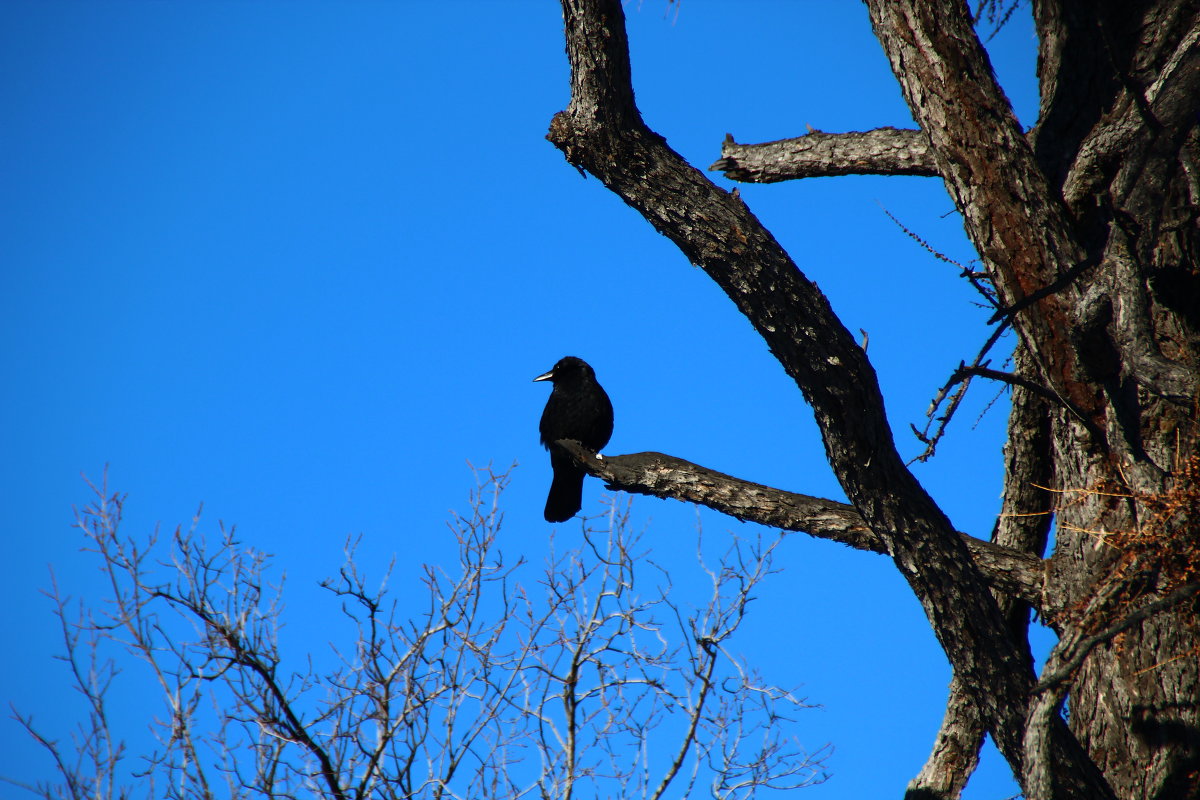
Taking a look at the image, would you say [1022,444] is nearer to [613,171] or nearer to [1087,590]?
[1087,590]

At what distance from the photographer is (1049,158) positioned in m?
4.05

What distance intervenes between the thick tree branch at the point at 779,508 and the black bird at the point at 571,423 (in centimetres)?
377

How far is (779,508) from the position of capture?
3.94 m

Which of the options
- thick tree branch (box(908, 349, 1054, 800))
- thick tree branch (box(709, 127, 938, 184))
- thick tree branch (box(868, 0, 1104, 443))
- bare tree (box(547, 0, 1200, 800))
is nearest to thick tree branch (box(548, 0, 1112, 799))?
bare tree (box(547, 0, 1200, 800))

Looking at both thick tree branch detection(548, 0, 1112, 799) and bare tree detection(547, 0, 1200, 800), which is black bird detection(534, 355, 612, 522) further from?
thick tree branch detection(548, 0, 1112, 799)

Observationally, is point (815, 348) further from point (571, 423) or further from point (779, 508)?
point (571, 423)

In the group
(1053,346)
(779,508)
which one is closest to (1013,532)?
(779,508)

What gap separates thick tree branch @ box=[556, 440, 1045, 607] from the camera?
3785mm

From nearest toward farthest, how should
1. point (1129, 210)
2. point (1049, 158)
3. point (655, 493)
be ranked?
point (1129, 210) < point (1049, 158) < point (655, 493)

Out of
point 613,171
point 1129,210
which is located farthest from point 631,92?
point 1129,210

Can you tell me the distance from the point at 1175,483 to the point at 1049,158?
5.21 ft

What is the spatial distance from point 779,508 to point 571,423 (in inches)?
187

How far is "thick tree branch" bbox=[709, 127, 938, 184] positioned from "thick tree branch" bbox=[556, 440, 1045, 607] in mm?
1459

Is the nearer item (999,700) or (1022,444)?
(999,700)
